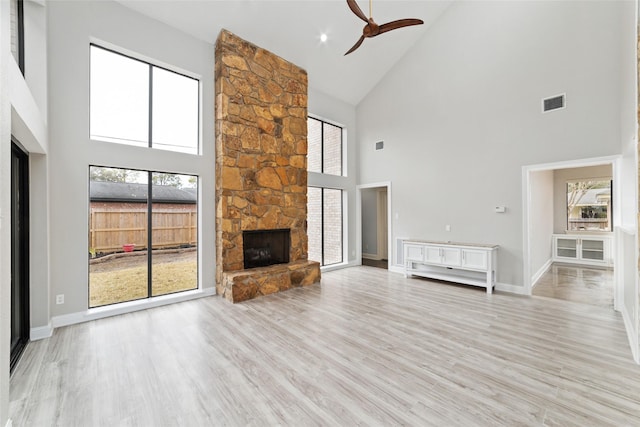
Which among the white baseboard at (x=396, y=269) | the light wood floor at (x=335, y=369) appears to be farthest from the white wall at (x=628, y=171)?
the white baseboard at (x=396, y=269)

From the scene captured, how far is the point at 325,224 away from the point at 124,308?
14.4 feet

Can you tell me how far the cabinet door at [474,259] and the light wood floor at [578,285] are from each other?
922mm

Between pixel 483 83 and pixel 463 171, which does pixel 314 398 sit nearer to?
pixel 463 171

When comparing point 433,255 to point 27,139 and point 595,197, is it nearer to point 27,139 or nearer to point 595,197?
point 595,197

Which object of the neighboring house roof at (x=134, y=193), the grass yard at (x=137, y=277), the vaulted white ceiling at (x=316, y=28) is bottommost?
the grass yard at (x=137, y=277)

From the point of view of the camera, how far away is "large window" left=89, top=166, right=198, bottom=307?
12.6 feet

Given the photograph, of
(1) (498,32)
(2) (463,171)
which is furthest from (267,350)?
(1) (498,32)

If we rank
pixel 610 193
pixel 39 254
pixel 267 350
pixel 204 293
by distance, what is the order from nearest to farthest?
pixel 267 350, pixel 39 254, pixel 204 293, pixel 610 193

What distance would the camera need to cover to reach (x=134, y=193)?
4121 mm

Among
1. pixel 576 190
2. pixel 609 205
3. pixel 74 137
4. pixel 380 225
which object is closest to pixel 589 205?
pixel 609 205

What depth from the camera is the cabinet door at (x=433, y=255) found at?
5.54 m

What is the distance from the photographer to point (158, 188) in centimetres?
431

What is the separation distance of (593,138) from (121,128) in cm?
695

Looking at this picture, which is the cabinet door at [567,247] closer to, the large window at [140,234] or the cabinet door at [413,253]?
the cabinet door at [413,253]
